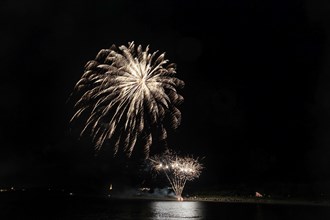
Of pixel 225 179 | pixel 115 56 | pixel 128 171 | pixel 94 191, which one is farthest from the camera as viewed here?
pixel 94 191

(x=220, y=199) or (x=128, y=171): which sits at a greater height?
(x=128, y=171)

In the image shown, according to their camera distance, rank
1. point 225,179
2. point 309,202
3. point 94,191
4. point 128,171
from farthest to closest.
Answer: point 94,191, point 128,171, point 225,179, point 309,202

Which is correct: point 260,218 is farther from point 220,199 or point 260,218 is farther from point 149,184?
point 149,184

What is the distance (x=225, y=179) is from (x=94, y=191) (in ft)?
284

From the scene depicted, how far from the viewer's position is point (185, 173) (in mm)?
94812

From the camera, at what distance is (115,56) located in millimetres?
46969

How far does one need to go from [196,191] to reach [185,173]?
2408 centimetres

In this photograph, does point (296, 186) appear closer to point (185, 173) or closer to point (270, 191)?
point (270, 191)

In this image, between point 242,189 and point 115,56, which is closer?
point 115,56

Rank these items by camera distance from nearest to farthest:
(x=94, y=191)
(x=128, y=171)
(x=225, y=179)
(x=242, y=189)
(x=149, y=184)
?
(x=242, y=189) < (x=225, y=179) < (x=149, y=184) < (x=128, y=171) < (x=94, y=191)

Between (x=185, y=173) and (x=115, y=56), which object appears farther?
(x=185, y=173)

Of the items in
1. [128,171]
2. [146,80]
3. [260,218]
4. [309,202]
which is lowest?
[260,218]

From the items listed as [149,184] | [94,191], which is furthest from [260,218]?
[94,191]

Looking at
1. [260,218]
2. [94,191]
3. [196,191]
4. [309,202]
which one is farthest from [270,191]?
[94,191]
